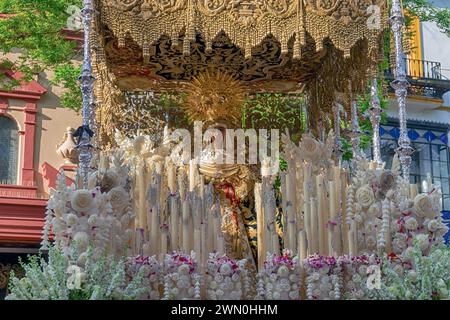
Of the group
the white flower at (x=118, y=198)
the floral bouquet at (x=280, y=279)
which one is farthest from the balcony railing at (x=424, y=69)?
the white flower at (x=118, y=198)

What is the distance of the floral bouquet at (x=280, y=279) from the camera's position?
6.76 m

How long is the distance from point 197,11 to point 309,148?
1.95 metres

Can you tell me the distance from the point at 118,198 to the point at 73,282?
115cm

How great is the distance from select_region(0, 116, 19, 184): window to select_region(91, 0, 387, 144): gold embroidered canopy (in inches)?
240

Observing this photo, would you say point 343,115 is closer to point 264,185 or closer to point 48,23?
point 264,185

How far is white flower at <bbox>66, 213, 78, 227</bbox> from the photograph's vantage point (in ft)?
21.1

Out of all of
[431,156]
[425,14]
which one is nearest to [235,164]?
[425,14]

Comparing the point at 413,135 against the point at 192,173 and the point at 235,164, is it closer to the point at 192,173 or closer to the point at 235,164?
the point at 235,164

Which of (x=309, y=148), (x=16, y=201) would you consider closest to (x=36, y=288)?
(x=309, y=148)

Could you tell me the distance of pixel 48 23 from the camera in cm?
1293

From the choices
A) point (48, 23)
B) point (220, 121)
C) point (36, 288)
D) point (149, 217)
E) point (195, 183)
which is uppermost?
point (48, 23)

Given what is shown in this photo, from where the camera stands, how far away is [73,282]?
595 cm

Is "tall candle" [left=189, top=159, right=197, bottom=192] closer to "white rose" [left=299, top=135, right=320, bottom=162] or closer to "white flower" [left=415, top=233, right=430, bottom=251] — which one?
"white rose" [left=299, top=135, right=320, bottom=162]

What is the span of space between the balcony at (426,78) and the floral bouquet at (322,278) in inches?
471
